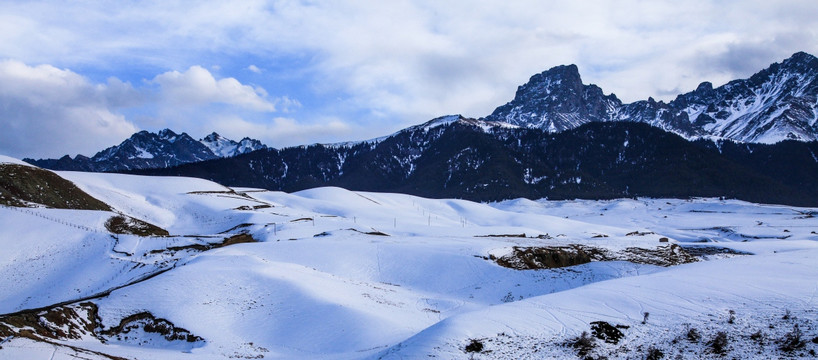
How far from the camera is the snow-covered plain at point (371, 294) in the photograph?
1986 centimetres

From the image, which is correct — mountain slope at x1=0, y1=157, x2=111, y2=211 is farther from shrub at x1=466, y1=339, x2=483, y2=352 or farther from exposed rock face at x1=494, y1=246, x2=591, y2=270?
shrub at x1=466, y1=339, x2=483, y2=352

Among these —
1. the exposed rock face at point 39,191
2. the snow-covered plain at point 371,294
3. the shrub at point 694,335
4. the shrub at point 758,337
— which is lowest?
the snow-covered plain at point 371,294

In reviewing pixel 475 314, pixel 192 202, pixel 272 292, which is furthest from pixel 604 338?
pixel 192 202

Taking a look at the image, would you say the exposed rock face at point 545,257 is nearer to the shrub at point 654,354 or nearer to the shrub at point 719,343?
the shrub at point 719,343

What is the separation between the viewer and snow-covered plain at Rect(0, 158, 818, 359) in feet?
65.2

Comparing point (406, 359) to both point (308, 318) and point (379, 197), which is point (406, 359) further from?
point (379, 197)

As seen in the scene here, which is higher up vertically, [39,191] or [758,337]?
[39,191]

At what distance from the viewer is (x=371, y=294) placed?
37.5 m


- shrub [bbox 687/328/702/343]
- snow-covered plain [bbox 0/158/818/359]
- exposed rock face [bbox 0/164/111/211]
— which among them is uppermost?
exposed rock face [bbox 0/164/111/211]

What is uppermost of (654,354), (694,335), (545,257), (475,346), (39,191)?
(39,191)

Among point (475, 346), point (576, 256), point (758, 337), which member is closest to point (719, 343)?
point (758, 337)

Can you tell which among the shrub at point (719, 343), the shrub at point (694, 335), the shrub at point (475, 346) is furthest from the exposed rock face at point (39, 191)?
the shrub at point (719, 343)

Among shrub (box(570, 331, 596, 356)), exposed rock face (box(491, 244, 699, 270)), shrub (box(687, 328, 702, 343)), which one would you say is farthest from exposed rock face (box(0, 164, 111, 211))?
shrub (box(687, 328, 702, 343))

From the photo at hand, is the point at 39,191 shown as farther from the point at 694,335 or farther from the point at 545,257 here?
the point at 694,335
